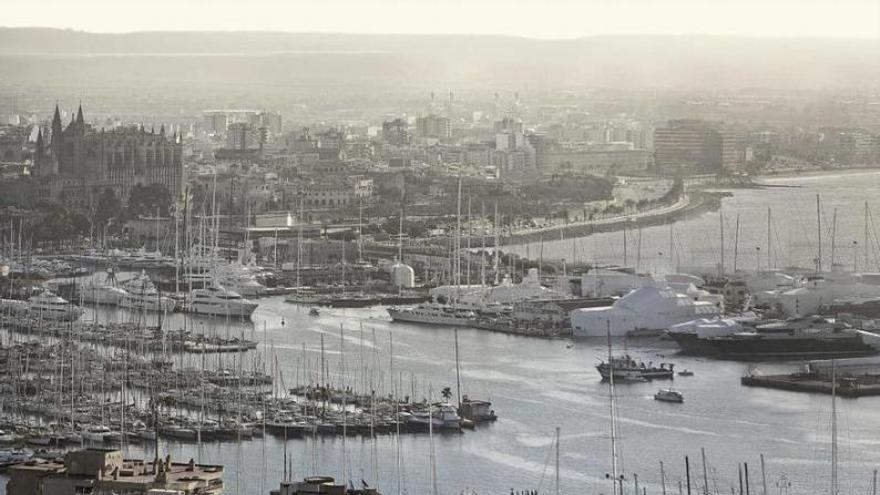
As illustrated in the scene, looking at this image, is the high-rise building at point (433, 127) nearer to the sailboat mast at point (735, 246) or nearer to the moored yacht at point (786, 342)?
the sailboat mast at point (735, 246)

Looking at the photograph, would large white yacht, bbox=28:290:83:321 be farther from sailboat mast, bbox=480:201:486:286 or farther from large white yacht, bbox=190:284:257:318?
sailboat mast, bbox=480:201:486:286

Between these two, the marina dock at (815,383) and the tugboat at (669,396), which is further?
the marina dock at (815,383)

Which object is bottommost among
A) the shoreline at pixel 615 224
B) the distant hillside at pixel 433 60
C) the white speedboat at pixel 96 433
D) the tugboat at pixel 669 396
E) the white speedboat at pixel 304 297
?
the shoreline at pixel 615 224

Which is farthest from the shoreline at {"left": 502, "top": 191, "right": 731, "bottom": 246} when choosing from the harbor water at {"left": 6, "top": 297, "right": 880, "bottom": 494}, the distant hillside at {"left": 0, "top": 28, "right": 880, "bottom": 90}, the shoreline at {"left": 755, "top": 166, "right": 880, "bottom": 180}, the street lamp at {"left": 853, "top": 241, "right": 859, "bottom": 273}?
the harbor water at {"left": 6, "top": 297, "right": 880, "bottom": 494}

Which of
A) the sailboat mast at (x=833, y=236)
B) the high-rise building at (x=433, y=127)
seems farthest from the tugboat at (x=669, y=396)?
the high-rise building at (x=433, y=127)

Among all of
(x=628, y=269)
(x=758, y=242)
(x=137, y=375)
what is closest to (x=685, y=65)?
(x=758, y=242)

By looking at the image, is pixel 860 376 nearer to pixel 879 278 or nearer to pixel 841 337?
pixel 841 337
